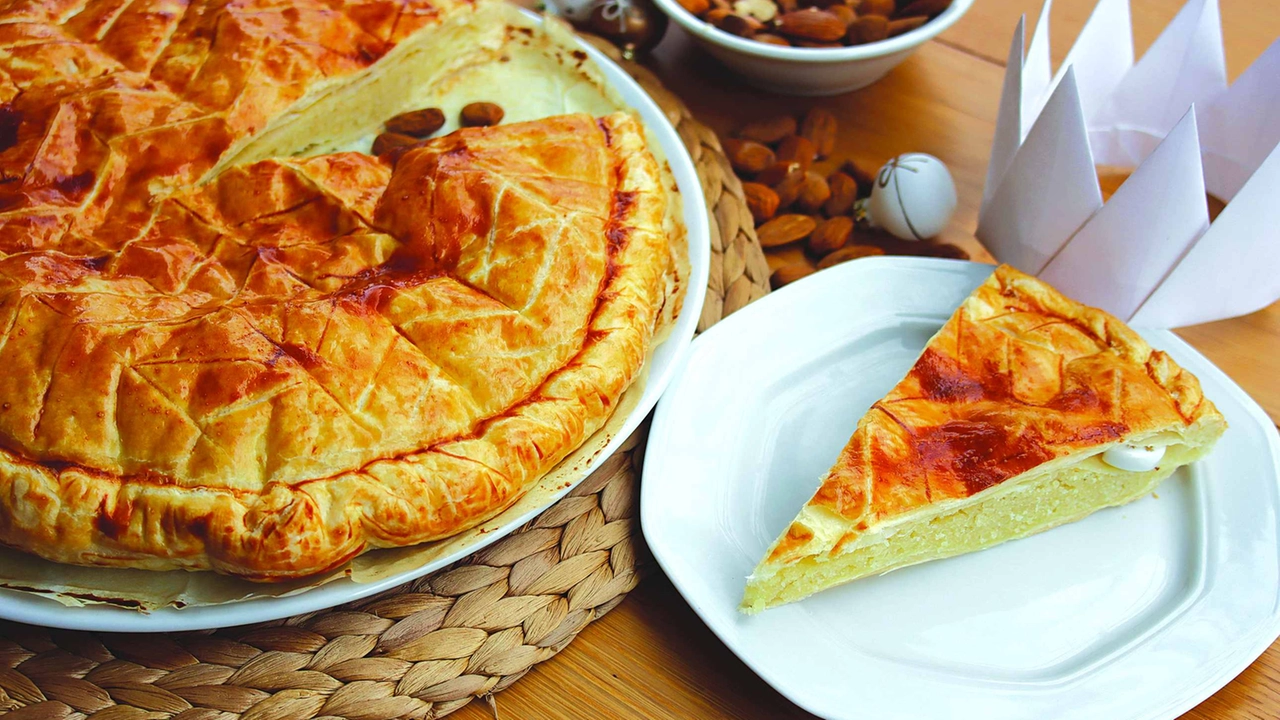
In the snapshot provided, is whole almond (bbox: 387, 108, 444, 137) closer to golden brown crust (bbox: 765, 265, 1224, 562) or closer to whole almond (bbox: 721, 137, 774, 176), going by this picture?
whole almond (bbox: 721, 137, 774, 176)

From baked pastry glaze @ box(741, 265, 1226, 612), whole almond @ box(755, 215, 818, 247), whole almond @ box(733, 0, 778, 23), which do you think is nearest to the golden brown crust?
baked pastry glaze @ box(741, 265, 1226, 612)

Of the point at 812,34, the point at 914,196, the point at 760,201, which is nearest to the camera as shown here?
the point at 914,196

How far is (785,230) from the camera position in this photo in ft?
9.13

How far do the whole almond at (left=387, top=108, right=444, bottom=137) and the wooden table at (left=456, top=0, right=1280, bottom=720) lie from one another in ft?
2.93

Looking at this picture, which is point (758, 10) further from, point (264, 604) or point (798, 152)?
point (264, 604)

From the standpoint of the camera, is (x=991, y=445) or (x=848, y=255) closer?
(x=991, y=445)

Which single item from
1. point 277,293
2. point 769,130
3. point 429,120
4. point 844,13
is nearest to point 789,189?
point 769,130

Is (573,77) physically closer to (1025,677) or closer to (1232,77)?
(1025,677)

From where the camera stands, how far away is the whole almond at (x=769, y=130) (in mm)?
3027

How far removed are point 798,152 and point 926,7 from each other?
0.60 m

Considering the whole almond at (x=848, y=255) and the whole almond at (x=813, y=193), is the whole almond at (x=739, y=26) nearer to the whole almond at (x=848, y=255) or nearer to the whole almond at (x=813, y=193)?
the whole almond at (x=813, y=193)

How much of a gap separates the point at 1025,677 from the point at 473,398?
1.26 metres

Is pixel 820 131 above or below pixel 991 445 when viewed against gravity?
above

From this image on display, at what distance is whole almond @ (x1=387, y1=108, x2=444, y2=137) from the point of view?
108 inches
